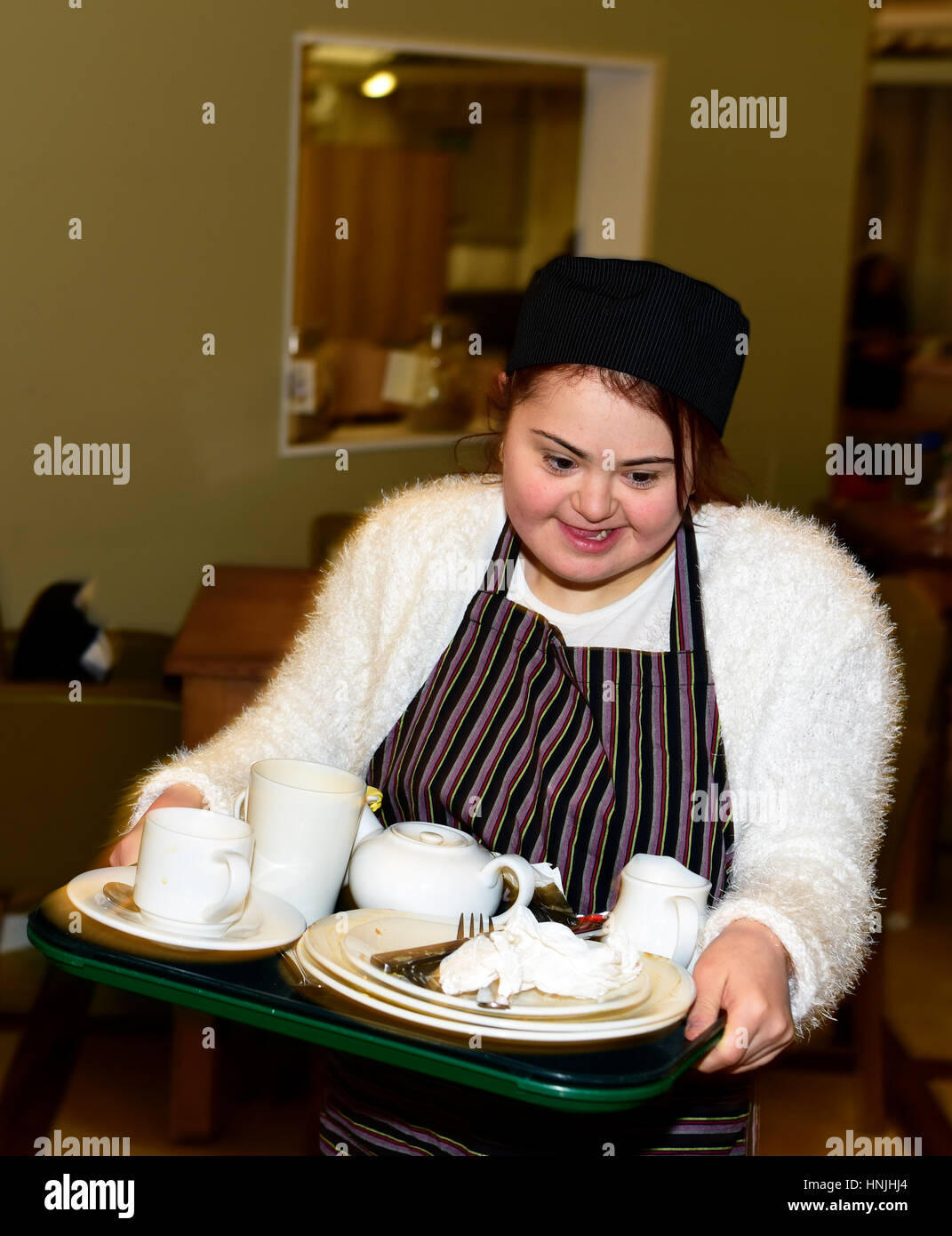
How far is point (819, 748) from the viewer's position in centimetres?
132

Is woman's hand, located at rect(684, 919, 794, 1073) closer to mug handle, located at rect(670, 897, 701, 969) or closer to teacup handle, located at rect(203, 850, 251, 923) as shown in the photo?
mug handle, located at rect(670, 897, 701, 969)

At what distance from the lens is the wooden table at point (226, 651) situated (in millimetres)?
2469

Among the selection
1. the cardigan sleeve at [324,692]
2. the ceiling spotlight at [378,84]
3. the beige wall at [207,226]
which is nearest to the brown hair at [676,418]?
the cardigan sleeve at [324,692]

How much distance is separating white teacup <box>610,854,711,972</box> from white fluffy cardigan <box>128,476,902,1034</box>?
5 centimetres

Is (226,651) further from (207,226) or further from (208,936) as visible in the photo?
(207,226)

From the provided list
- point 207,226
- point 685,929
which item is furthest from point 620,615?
point 207,226

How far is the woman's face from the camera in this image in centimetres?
130

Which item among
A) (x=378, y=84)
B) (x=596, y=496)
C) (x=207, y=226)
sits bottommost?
(x=596, y=496)

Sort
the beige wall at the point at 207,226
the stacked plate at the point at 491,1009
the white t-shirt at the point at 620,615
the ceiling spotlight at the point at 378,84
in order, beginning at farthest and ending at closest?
1. the ceiling spotlight at the point at 378,84
2. the beige wall at the point at 207,226
3. the white t-shirt at the point at 620,615
4. the stacked plate at the point at 491,1009

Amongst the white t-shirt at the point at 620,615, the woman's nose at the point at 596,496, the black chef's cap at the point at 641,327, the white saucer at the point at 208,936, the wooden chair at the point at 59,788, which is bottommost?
the wooden chair at the point at 59,788

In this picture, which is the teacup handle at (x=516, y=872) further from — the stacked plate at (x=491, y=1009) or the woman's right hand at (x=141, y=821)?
the woman's right hand at (x=141, y=821)

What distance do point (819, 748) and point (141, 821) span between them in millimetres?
668

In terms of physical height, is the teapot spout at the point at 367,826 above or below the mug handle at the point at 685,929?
above

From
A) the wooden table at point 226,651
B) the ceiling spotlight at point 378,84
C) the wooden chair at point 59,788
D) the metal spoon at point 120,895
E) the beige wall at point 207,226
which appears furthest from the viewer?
the ceiling spotlight at point 378,84
